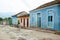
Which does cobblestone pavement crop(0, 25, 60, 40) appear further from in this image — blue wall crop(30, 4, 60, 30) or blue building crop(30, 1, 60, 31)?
blue building crop(30, 1, 60, 31)

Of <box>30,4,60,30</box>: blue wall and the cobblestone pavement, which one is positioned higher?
<box>30,4,60,30</box>: blue wall

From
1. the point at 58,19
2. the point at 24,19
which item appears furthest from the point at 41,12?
the point at 24,19

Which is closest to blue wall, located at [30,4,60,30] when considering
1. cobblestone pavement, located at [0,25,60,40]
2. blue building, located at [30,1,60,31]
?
blue building, located at [30,1,60,31]

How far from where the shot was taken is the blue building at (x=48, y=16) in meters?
19.5

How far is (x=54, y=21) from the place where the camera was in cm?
2016

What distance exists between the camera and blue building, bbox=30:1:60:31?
64.1 ft

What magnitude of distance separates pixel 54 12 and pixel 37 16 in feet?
20.4

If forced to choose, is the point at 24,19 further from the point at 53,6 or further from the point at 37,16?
the point at 53,6

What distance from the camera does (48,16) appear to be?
2183cm

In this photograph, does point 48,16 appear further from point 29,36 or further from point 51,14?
point 29,36

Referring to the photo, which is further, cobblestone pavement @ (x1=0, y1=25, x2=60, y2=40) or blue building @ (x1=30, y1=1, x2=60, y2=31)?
blue building @ (x1=30, y1=1, x2=60, y2=31)

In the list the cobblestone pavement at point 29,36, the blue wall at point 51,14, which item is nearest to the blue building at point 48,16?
the blue wall at point 51,14

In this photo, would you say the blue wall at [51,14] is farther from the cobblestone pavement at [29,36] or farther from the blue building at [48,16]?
the cobblestone pavement at [29,36]

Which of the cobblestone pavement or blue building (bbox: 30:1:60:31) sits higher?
blue building (bbox: 30:1:60:31)
